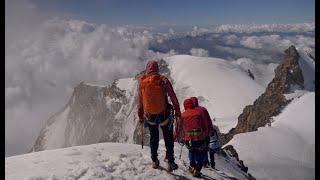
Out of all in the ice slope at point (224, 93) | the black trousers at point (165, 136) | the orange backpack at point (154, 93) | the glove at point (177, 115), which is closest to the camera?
the orange backpack at point (154, 93)

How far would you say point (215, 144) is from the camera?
745 inches

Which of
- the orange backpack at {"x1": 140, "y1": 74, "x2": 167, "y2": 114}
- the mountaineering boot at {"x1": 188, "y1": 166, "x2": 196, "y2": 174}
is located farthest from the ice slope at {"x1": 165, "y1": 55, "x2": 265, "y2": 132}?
the orange backpack at {"x1": 140, "y1": 74, "x2": 167, "y2": 114}

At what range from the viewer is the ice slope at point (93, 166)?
46.0ft

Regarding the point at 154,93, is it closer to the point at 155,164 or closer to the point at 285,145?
the point at 155,164

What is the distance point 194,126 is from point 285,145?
3347 cm

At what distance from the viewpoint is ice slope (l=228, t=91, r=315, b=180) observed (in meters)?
33.2

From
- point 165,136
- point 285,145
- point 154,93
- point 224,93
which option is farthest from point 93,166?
point 224,93

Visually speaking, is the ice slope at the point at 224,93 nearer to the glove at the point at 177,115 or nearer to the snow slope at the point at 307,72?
the snow slope at the point at 307,72

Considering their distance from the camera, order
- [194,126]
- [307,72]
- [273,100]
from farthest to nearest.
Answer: [307,72], [273,100], [194,126]

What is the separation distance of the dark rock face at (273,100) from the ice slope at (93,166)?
141ft

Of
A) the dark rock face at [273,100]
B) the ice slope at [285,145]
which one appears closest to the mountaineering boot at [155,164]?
the ice slope at [285,145]

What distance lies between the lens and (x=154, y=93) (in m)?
14.5

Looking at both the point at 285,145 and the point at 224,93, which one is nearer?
the point at 285,145
